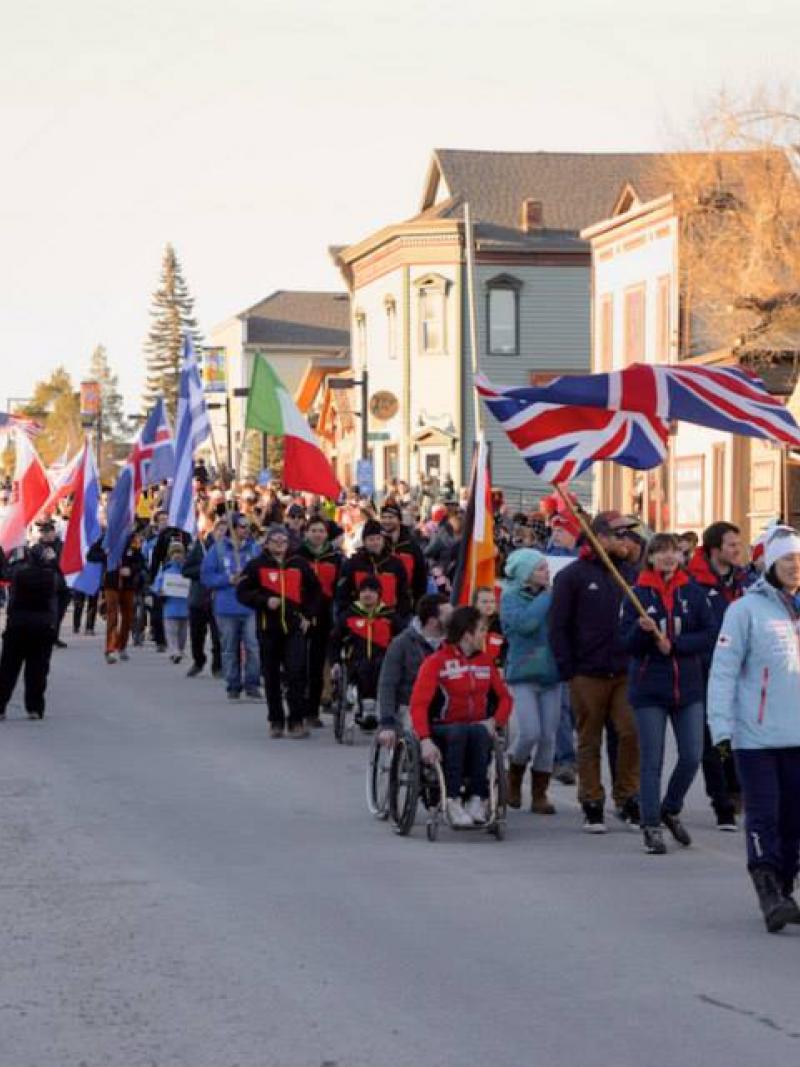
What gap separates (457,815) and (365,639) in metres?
5.79

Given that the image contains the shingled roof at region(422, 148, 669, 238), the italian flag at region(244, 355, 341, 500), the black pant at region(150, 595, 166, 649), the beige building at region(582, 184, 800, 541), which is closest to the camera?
the italian flag at region(244, 355, 341, 500)

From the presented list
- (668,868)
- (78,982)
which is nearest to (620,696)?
(668,868)

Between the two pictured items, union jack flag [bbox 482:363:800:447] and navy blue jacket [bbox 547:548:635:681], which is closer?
navy blue jacket [bbox 547:548:635:681]

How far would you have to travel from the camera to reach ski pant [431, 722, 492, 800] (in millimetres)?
13859

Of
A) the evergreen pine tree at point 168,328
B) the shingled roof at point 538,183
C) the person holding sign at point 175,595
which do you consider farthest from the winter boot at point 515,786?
the evergreen pine tree at point 168,328

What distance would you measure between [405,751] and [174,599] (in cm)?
1590

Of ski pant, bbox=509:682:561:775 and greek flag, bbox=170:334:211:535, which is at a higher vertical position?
greek flag, bbox=170:334:211:535

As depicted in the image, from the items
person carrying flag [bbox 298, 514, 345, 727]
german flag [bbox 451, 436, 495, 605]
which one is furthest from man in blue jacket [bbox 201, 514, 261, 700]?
german flag [bbox 451, 436, 495, 605]

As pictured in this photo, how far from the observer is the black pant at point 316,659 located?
2109cm

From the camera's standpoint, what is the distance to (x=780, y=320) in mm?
43094

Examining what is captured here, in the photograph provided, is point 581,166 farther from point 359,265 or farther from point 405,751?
point 405,751

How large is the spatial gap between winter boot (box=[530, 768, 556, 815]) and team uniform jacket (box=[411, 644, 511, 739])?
1.11m

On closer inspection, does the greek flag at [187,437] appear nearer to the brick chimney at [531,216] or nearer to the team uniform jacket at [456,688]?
the team uniform jacket at [456,688]

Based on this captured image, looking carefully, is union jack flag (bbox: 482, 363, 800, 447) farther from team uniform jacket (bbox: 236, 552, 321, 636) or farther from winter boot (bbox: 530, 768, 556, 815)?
team uniform jacket (bbox: 236, 552, 321, 636)
